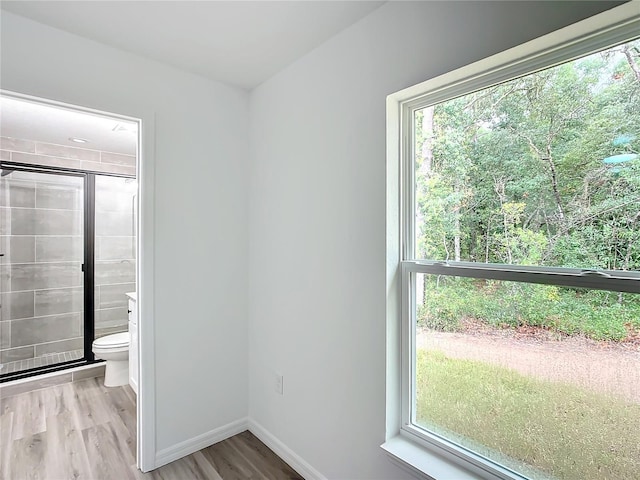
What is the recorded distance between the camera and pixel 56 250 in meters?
3.58

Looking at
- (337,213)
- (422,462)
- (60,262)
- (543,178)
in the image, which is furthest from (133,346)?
(543,178)

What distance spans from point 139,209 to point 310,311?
118 centimetres

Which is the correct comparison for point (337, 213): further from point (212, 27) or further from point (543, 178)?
point (212, 27)

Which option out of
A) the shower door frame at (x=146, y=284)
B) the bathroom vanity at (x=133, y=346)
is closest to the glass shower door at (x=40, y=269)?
the bathroom vanity at (x=133, y=346)

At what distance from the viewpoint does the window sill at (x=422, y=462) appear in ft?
4.50

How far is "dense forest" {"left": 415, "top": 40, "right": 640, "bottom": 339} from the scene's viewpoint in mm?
1067

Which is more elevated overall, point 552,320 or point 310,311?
point 552,320

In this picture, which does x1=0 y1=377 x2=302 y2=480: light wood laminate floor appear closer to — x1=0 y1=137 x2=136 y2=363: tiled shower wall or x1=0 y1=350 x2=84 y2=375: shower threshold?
x1=0 y1=350 x2=84 y2=375: shower threshold

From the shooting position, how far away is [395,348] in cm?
161

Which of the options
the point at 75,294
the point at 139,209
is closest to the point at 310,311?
the point at 139,209

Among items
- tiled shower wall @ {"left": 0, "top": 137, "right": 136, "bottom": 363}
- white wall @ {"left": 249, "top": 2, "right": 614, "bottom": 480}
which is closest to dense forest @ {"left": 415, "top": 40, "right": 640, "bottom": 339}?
white wall @ {"left": 249, "top": 2, "right": 614, "bottom": 480}

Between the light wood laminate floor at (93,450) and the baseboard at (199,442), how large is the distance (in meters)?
0.03

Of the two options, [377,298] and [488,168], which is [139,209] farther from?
[488,168]

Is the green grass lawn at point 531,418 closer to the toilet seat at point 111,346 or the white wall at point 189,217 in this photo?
the white wall at point 189,217
